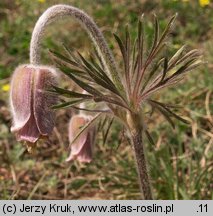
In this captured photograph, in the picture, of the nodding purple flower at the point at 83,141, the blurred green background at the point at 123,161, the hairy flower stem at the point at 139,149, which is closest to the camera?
the hairy flower stem at the point at 139,149

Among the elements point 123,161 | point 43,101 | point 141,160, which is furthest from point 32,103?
point 123,161

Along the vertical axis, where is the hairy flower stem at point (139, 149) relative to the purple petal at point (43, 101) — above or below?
below

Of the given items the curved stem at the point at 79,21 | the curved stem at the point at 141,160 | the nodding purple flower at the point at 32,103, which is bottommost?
the curved stem at the point at 141,160

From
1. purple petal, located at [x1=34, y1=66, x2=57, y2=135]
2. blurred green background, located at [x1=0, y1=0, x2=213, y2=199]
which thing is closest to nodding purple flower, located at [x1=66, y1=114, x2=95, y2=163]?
blurred green background, located at [x1=0, y1=0, x2=213, y2=199]

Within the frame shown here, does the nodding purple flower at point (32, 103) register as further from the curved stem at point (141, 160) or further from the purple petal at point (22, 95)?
the curved stem at point (141, 160)

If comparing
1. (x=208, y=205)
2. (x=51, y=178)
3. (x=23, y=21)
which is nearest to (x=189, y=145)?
(x=51, y=178)

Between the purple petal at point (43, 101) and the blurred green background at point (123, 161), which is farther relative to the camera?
the blurred green background at point (123, 161)

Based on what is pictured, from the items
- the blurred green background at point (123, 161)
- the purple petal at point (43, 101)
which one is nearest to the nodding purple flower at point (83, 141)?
the blurred green background at point (123, 161)

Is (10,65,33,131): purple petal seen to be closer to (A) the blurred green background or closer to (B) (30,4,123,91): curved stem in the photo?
(B) (30,4,123,91): curved stem

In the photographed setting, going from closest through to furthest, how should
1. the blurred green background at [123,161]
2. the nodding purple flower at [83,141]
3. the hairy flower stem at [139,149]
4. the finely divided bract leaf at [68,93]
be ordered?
the finely divided bract leaf at [68,93] < the hairy flower stem at [139,149] < the nodding purple flower at [83,141] < the blurred green background at [123,161]

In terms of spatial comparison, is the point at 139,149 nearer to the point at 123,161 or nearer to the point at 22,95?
the point at 22,95
